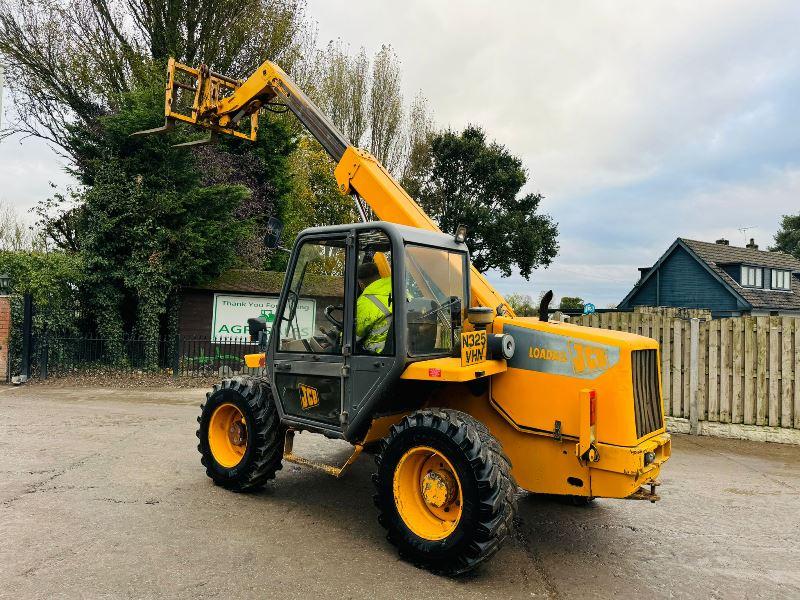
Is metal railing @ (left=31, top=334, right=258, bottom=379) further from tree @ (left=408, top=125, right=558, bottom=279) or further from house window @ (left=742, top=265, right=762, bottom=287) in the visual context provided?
house window @ (left=742, top=265, right=762, bottom=287)

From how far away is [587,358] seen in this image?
12.5 feet

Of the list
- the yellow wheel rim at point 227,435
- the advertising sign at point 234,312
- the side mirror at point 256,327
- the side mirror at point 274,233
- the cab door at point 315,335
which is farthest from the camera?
the advertising sign at point 234,312

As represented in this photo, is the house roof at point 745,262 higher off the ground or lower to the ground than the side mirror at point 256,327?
higher

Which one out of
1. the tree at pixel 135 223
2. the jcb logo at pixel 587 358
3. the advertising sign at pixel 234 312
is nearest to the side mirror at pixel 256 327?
the jcb logo at pixel 587 358

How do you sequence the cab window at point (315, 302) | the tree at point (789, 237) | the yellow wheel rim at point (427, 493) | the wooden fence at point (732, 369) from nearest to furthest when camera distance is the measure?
the yellow wheel rim at point (427, 493) → the cab window at point (315, 302) → the wooden fence at point (732, 369) → the tree at point (789, 237)

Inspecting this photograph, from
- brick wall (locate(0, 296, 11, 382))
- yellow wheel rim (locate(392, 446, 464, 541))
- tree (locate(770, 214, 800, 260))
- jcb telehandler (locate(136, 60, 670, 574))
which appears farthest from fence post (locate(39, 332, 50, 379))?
tree (locate(770, 214, 800, 260))

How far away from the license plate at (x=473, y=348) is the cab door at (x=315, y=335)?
3.05 ft

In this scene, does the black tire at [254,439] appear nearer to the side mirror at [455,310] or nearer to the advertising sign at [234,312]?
the side mirror at [455,310]

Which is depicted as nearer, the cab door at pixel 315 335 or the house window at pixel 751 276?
the cab door at pixel 315 335

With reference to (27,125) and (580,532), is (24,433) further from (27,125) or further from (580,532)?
(27,125)

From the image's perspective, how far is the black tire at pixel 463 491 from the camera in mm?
3453

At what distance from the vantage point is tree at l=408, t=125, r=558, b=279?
28438 mm

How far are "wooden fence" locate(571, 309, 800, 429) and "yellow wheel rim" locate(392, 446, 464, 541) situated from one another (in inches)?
245

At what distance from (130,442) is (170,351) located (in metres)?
Answer: 7.44
